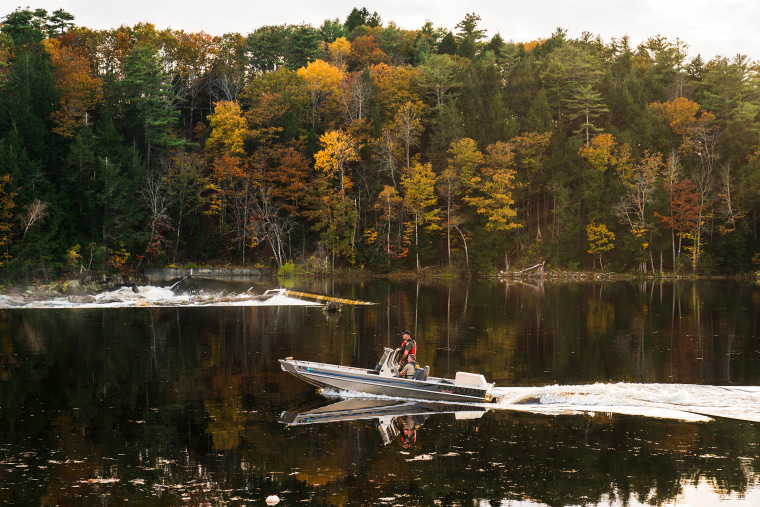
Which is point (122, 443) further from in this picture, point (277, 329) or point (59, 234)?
point (59, 234)

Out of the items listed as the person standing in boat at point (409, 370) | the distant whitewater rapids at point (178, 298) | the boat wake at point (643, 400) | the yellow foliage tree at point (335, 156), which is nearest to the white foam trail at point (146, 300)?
the distant whitewater rapids at point (178, 298)

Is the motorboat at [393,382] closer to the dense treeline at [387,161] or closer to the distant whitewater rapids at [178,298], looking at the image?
the distant whitewater rapids at [178,298]

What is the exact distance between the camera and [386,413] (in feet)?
65.9

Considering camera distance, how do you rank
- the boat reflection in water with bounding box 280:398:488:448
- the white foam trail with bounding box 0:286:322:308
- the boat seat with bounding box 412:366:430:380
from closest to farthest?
the boat reflection in water with bounding box 280:398:488:448 → the boat seat with bounding box 412:366:430:380 → the white foam trail with bounding box 0:286:322:308

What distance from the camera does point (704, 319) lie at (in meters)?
39.0

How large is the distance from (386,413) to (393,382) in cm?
123

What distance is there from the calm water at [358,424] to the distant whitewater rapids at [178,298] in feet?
34.0

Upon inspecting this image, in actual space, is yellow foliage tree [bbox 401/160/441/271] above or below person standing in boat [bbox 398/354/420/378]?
above

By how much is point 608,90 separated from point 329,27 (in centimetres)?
4862

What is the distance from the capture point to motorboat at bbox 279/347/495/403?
813 inches

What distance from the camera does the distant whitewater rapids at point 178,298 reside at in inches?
1860

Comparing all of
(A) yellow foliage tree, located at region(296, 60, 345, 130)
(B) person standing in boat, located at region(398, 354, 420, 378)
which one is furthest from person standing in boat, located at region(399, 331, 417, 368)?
(A) yellow foliage tree, located at region(296, 60, 345, 130)

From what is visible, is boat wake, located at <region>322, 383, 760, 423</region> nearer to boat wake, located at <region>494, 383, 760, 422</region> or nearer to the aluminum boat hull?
boat wake, located at <region>494, 383, 760, 422</region>

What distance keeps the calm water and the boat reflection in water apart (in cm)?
10
